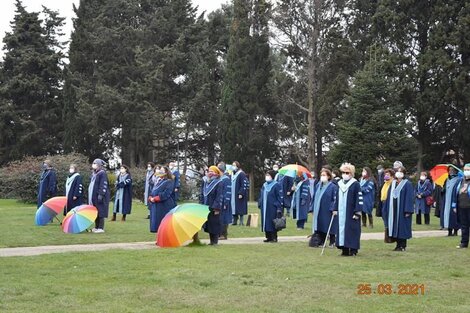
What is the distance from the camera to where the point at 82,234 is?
17859 mm

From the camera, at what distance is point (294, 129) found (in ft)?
163

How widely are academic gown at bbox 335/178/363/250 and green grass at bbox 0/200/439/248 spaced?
5.12 meters

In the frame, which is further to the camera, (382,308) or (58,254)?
(58,254)

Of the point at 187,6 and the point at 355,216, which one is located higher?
the point at 187,6

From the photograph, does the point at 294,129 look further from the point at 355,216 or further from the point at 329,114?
the point at 355,216

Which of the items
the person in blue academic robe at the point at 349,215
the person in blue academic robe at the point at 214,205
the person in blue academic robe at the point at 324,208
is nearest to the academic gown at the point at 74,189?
the person in blue academic robe at the point at 214,205

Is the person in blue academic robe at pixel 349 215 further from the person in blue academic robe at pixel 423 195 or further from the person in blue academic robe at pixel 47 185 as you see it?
the person in blue academic robe at pixel 47 185

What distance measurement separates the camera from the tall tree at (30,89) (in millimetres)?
51094

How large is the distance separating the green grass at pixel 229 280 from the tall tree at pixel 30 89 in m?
39.5

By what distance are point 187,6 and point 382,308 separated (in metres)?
46.1

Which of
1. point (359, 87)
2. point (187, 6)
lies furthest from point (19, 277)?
point (187, 6)

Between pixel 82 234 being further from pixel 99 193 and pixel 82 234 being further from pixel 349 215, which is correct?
pixel 349 215

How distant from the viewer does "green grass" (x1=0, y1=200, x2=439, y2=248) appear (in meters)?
16.3

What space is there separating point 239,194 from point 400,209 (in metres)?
7.88
